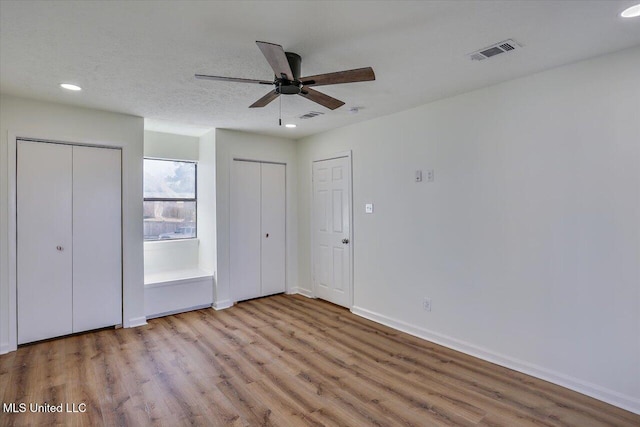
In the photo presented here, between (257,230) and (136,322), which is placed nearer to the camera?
(136,322)

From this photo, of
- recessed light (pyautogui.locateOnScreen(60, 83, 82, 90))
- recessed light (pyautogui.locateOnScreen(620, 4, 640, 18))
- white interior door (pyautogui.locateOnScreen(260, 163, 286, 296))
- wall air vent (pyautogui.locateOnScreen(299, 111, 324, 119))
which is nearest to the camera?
recessed light (pyautogui.locateOnScreen(620, 4, 640, 18))

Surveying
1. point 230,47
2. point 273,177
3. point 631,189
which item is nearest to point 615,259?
point 631,189

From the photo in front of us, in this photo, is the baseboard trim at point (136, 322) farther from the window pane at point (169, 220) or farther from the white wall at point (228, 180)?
the window pane at point (169, 220)

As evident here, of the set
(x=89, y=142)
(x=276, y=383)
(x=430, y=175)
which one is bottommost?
(x=276, y=383)

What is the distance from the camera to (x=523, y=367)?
288 centimetres

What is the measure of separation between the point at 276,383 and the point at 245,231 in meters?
2.69

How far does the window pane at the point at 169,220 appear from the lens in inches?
193

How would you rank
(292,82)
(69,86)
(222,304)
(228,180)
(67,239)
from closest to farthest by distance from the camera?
(292,82)
(69,86)
(67,239)
(222,304)
(228,180)

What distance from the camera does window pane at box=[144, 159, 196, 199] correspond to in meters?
4.92

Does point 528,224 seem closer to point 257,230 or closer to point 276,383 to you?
point 276,383

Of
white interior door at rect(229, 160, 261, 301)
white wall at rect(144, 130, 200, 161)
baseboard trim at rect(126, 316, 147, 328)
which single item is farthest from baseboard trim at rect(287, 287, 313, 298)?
white wall at rect(144, 130, 200, 161)

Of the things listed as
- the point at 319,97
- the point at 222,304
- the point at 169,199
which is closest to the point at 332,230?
the point at 222,304

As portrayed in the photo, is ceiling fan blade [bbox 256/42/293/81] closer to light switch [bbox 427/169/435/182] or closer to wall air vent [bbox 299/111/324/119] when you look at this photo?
wall air vent [bbox 299/111/324/119]

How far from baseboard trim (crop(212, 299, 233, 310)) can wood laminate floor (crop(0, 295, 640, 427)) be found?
779 millimetres
